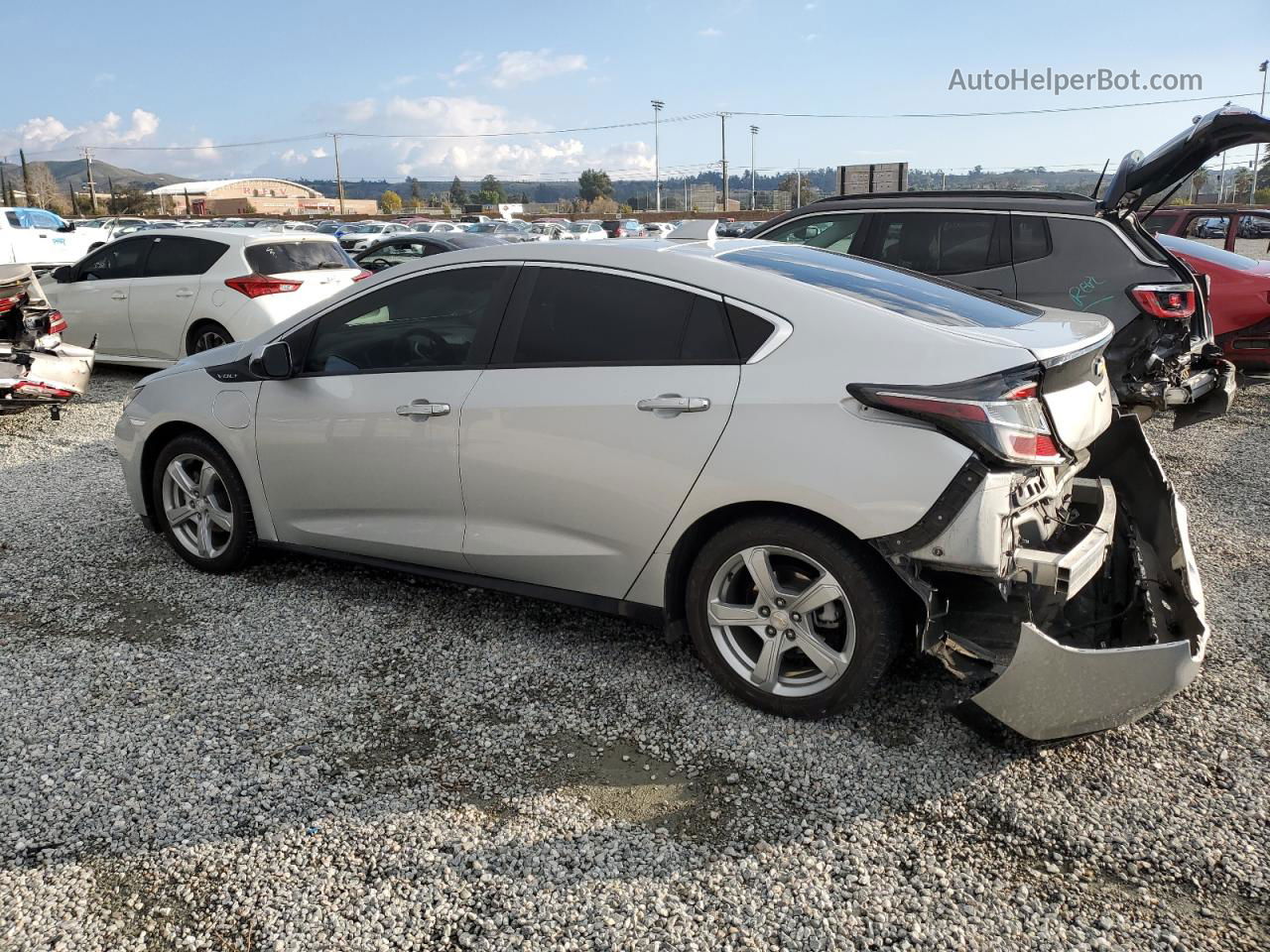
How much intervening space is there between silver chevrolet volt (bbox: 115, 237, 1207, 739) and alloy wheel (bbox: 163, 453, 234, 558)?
47 cm

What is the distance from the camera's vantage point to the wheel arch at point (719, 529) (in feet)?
10.3

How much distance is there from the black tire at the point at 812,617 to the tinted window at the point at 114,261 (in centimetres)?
892

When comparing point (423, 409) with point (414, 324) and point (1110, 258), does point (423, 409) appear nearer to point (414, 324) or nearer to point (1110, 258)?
point (414, 324)

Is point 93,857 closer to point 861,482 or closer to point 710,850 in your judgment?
point 710,850

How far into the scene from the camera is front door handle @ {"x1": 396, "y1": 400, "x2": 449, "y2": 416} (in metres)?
3.89

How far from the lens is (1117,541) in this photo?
152 inches

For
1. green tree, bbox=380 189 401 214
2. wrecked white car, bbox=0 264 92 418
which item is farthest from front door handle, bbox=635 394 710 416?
green tree, bbox=380 189 401 214

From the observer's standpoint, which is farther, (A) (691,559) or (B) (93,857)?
(A) (691,559)

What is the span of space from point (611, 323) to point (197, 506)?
2.52m

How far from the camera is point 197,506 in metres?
4.86

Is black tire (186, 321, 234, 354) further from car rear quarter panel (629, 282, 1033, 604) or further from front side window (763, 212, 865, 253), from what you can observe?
car rear quarter panel (629, 282, 1033, 604)

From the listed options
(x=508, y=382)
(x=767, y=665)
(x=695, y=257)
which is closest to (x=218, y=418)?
(x=508, y=382)

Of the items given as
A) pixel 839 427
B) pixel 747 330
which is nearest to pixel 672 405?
pixel 747 330

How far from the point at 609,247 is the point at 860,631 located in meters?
1.72
